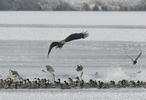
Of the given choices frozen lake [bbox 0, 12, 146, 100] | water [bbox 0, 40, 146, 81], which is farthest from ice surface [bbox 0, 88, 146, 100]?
water [bbox 0, 40, 146, 81]

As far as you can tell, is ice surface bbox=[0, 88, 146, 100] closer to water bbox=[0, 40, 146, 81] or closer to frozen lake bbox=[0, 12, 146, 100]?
frozen lake bbox=[0, 12, 146, 100]

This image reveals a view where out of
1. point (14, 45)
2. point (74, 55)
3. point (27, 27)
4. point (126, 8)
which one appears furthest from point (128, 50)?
point (126, 8)

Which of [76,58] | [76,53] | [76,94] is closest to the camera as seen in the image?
[76,94]

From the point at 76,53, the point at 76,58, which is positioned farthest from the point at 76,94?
the point at 76,53

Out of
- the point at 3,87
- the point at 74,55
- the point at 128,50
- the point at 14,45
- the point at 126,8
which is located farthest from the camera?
the point at 126,8

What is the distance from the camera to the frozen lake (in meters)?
8.66

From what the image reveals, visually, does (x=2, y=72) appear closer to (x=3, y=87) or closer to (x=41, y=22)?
(x=3, y=87)

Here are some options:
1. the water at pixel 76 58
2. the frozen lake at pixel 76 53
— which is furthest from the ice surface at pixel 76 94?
the water at pixel 76 58

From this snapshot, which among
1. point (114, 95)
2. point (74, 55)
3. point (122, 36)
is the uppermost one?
point (122, 36)

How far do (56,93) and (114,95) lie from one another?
0.88 metres

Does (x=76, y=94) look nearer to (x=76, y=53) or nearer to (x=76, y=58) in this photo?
(x=76, y=58)

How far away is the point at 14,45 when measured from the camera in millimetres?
14281

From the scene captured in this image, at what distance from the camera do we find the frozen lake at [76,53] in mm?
8656

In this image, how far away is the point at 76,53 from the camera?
1279cm
